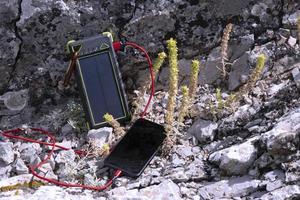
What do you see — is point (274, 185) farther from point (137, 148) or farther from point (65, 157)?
point (65, 157)

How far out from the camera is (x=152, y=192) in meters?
3.54

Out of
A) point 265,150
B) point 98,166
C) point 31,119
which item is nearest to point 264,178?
point 265,150

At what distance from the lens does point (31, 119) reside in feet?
14.3

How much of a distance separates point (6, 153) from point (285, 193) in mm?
1780

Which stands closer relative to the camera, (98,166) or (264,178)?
(264,178)

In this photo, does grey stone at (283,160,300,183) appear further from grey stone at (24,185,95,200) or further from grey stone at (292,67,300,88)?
grey stone at (24,185,95,200)

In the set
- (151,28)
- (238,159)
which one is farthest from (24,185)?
(151,28)

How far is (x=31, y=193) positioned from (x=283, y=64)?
1937mm

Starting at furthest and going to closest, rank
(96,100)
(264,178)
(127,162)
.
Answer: (96,100) < (127,162) < (264,178)

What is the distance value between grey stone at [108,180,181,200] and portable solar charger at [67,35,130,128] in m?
0.74

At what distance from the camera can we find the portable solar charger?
420cm

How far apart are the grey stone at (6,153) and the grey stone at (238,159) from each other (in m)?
1.33

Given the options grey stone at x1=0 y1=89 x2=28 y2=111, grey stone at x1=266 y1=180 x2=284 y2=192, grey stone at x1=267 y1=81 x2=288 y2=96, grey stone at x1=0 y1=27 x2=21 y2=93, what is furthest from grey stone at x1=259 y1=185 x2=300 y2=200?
grey stone at x1=0 y1=27 x2=21 y2=93

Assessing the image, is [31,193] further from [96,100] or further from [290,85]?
[290,85]
